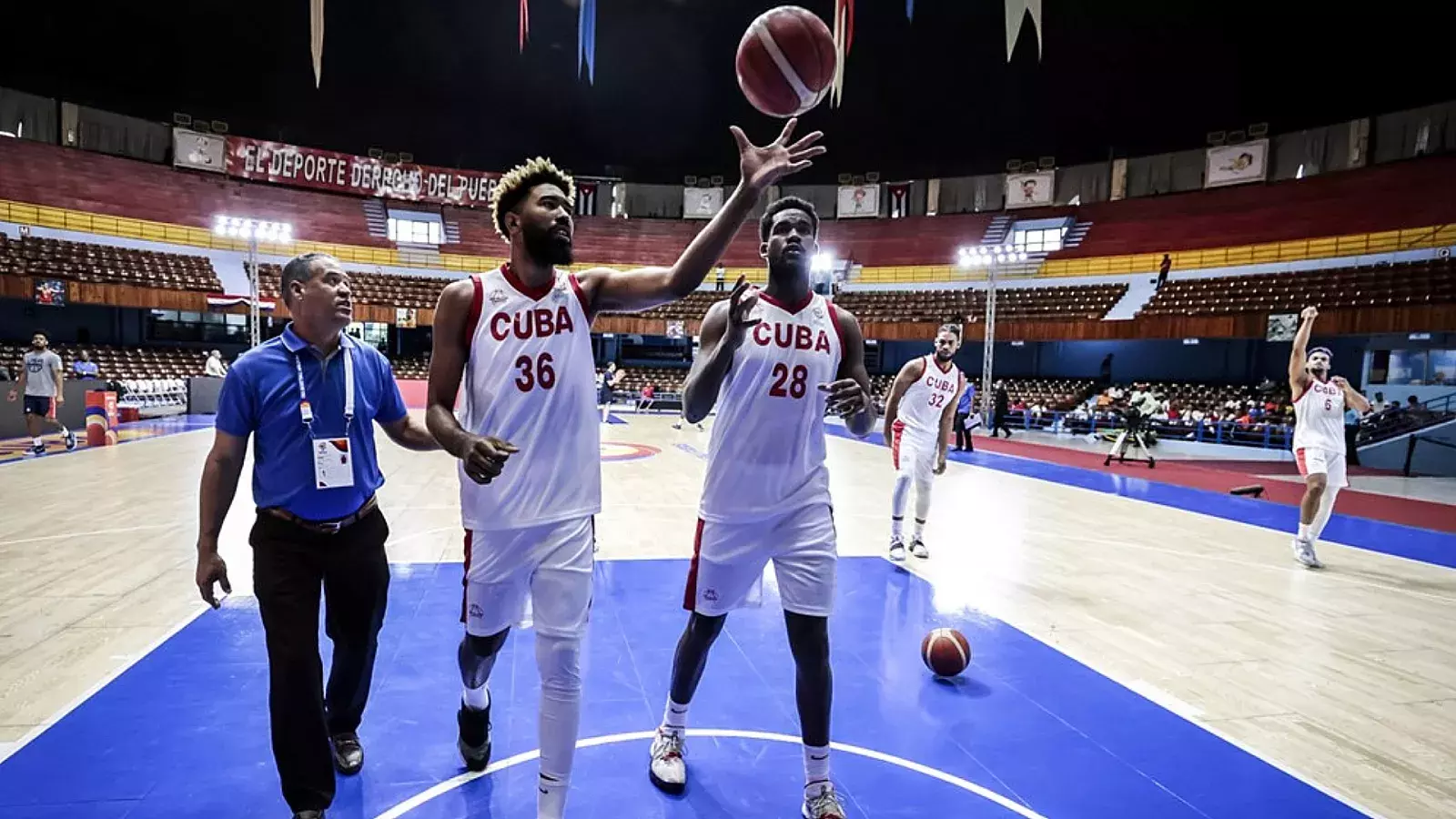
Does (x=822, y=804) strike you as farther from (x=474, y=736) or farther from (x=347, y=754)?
(x=347, y=754)

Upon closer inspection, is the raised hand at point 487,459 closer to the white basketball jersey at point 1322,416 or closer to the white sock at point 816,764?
the white sock at point 816,764

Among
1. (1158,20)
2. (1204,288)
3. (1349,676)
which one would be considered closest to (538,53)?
(1158,20)

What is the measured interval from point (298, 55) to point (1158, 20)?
102 feet

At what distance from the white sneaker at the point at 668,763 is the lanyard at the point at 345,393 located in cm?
180

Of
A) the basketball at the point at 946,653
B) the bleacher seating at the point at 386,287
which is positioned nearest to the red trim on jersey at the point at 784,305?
the basketball at the point at 946,653

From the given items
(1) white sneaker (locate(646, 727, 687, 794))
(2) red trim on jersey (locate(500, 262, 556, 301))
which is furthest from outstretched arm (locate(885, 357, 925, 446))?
(2) red trim on jersey (locate(500, 262, 556, 301))

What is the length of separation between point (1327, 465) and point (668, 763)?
7.40 meters

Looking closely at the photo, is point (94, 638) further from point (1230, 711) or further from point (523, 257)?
point (1230, 711)

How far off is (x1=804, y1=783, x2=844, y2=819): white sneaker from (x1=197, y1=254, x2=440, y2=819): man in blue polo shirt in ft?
5.63

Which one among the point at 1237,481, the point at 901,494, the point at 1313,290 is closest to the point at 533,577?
the point at 901,494

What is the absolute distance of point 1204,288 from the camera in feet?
83.9

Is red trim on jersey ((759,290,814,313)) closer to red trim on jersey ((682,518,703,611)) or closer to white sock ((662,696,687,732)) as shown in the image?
red trim on jersey ((682,518,703,611))

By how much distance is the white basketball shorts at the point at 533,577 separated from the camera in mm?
2385

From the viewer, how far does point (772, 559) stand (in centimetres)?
289
